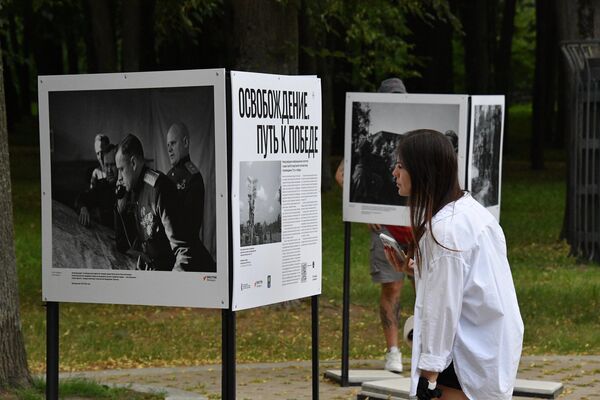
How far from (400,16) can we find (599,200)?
440 inches

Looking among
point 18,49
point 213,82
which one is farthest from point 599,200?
point 18,49

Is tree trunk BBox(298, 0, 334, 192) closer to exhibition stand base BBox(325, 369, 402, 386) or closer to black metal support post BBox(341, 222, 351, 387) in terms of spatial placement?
black metal support post BBox(341, 222, 351, 387)

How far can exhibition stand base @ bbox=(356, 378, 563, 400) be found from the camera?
8.01 metres

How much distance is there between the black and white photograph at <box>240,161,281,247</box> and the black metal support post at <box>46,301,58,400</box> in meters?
1.08

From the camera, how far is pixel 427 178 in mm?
4863

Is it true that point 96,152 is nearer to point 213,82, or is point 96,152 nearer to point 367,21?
point 213,82

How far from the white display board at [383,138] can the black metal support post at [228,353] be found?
3.28 meters

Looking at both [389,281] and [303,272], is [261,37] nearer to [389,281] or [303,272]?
[389,281]

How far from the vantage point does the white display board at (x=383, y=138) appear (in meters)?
9.45

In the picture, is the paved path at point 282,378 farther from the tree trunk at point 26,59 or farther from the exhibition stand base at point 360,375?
the tree trunk at point 26,59

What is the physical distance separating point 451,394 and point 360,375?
4618 mm

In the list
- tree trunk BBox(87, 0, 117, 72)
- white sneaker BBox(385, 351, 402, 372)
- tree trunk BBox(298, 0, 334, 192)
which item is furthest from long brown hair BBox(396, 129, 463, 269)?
tree trunk BBox(87, 0, 117, 72)

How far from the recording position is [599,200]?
18.3m

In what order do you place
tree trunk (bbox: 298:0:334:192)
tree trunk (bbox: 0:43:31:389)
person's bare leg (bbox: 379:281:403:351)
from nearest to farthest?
tree trunk (bbox: 0:43:31:389)
person's bare leg (bbox: 379:281:403:351)
tree trunk (bbox: 298:0:334:192)
